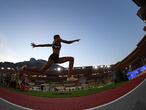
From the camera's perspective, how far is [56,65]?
1.88 metres

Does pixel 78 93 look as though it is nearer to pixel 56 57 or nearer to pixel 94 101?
pixel 94 101

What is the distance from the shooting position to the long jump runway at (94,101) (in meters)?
1.80

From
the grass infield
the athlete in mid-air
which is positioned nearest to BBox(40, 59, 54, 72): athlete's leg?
the athlete in mid-air

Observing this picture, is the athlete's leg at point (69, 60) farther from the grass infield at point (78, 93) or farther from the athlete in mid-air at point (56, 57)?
the grass infield at point (78, 93)

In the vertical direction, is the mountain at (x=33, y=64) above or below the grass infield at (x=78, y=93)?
above

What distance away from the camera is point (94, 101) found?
188 cm

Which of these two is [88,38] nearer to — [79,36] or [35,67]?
[79,36]

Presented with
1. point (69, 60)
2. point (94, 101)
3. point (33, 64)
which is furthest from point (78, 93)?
point (33, 64)

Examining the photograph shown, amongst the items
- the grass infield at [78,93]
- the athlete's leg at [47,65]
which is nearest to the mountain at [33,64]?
the athlete's leg at [47,65]

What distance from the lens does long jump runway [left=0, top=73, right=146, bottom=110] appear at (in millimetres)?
1803

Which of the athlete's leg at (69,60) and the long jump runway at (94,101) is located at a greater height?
the athlete's leg at (69,60)

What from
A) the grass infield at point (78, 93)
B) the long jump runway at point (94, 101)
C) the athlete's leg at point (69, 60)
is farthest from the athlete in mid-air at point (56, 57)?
the long jump runway at point (94, 101)

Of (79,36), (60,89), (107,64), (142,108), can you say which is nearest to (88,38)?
(79,36)

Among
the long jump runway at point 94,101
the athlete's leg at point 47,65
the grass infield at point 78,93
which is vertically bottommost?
the long jump runway at point 94,101
